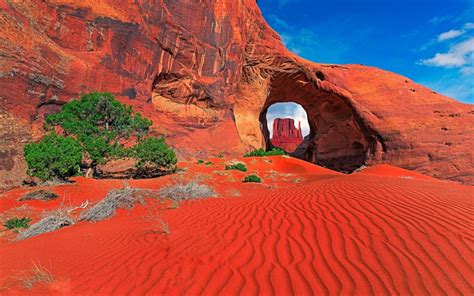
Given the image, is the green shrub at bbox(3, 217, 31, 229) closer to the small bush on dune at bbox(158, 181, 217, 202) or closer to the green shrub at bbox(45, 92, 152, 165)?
→ the small bush on dune at bbox(158, 181, 217, 202)

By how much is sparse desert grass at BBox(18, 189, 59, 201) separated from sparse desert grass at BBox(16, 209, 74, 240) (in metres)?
3.65

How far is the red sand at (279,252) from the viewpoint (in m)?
2.44

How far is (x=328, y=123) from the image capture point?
28.2m

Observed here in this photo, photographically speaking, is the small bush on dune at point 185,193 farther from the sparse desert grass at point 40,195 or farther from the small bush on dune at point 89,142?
the small bush on dune at point 89,142

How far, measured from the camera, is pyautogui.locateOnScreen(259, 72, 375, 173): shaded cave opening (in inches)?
977

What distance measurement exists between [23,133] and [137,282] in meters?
14.1

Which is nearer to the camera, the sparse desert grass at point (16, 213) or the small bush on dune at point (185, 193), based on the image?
the sparse desert grass at point (16, 213)

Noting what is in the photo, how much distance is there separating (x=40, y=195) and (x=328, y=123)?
26.6m

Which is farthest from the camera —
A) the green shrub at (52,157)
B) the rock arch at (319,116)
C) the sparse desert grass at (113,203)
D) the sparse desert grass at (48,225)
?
the rock arch at (319,116)

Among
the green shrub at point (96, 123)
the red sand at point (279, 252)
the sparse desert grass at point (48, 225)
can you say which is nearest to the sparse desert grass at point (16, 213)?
the sparse desert grass at point (48, 225)

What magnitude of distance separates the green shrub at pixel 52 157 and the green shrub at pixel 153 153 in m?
3.06

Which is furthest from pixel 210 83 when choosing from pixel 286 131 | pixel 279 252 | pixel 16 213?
pixel 286 131

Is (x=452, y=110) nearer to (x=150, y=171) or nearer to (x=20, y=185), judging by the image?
(x=150, y=171)

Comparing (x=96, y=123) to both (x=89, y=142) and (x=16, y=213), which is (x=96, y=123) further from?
(x=16, y=213)
